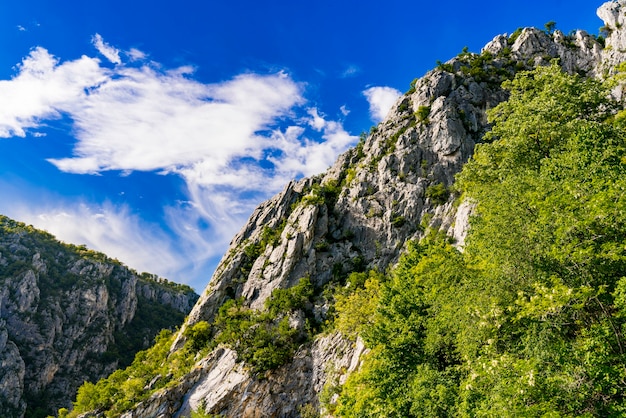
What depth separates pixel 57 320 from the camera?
133 m

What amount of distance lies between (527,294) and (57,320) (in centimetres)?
15268

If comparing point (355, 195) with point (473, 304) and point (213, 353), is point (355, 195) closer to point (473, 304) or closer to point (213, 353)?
point (213, 353)

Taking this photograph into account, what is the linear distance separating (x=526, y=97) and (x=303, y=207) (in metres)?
55.9

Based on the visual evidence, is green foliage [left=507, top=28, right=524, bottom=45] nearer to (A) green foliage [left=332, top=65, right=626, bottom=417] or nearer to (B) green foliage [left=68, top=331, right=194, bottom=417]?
(A) green foliage [left=332, top=65, right=626, bottom=417]

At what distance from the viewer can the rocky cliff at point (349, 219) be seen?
55.8m

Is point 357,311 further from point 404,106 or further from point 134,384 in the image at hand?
point 404,106

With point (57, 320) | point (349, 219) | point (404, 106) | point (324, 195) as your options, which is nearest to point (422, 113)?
point (404, 106)

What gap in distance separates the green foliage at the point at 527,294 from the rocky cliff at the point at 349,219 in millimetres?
22296

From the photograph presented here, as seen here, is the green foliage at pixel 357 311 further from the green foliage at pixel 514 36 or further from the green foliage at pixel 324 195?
the green foliage at pixel 514 36

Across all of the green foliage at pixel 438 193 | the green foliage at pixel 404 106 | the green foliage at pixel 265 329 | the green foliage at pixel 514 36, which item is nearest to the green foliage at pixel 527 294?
the green foliage at pixel 265 329

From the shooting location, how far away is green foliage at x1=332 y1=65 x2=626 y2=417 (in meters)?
12.5

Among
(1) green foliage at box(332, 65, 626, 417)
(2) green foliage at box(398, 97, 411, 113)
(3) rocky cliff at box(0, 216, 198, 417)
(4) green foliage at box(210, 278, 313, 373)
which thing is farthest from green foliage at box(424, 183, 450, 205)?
(3) rocky cliff at box(0, 216, 198, 417)

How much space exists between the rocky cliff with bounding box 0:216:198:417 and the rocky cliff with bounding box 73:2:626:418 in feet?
257

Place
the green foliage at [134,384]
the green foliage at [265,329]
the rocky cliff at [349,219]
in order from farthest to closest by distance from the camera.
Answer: the green foliage at [134,384] < the green foliage at [265,329] < the rocky cliff at [349,219]
